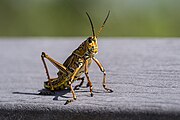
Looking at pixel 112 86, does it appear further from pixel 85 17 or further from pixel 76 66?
pixel 85 17

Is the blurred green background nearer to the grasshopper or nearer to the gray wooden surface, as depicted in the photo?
the gray wooden surface

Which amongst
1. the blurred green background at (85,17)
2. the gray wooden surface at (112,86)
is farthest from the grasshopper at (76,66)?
the blurred green background at (85,17)

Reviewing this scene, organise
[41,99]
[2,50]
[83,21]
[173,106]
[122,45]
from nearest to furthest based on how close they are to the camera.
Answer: [173,106]
[41,99]
[122,45]
[2,50]
[83,21]

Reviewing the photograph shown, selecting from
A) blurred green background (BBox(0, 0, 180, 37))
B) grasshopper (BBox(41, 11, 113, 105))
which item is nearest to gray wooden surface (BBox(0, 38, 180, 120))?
grasshopper (BBox(41, 11, 113, 105))

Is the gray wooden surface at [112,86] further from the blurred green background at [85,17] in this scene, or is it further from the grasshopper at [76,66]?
the blurred green background at [85,17]

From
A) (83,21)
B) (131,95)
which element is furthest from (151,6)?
(131,95)

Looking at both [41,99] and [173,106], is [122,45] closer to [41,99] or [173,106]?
[41,99]
